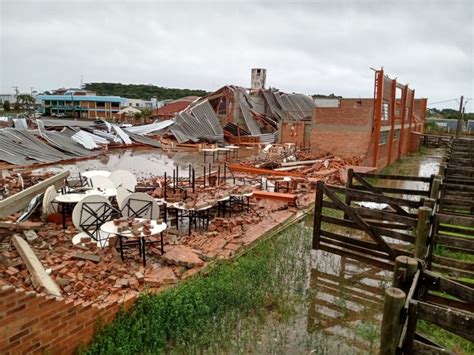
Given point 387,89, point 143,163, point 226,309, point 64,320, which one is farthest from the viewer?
point 143,163

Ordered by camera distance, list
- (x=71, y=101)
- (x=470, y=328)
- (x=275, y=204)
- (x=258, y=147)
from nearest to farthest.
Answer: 1. (x=470, y=328)
2. (x=275, y=204)
3. (x=258, y=147)
4. (x=71, y=101)

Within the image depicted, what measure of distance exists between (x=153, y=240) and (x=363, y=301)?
4284 millimetres

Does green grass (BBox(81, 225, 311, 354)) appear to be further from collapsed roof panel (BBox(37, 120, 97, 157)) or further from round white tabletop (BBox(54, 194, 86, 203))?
collapsed roof panel (BBox(37, 120, 97, 157))

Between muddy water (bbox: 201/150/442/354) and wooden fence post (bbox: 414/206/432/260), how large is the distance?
119 centimetres

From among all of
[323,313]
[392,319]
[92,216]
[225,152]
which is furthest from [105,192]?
[225,152]

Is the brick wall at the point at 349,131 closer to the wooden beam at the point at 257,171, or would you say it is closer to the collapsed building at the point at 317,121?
the collapsed building at the point at 317,121

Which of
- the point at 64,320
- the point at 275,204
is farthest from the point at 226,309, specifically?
the point at 275,204

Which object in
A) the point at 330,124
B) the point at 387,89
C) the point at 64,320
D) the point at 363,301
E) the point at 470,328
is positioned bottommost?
the point at 363,301

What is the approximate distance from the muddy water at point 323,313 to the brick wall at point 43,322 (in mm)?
1680

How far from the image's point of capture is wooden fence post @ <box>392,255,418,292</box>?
3094 mm

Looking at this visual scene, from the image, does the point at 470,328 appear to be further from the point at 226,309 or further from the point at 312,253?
the point at 312,253

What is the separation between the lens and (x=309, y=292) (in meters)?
6.17

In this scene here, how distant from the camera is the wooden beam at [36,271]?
4844mm

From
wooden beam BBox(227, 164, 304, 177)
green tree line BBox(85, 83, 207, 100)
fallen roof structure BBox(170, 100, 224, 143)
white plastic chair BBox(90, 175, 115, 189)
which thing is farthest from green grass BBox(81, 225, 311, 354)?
green tree line BBox(85, 83, 207, 100)
